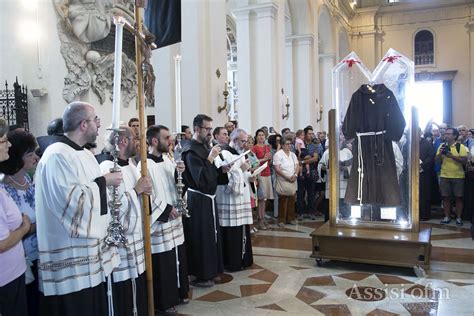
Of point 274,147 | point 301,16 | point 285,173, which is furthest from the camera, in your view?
point 301,16

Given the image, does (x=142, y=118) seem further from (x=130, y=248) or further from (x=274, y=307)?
(x=274, y=307)

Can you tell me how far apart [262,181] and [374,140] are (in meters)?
2.61

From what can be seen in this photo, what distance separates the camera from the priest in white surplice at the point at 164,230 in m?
3.92

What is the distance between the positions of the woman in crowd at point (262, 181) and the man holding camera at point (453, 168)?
2.99 m

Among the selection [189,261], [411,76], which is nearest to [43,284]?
[189,261]

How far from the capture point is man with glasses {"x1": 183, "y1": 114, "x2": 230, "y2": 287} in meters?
4.68

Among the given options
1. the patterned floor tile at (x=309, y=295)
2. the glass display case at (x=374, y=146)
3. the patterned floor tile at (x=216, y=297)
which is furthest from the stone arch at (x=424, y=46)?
the patterned floor tile at (x=216, y=297)

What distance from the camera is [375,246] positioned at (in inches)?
206

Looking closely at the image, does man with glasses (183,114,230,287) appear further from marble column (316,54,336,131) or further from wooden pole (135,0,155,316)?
marble column (316,54,336,131)

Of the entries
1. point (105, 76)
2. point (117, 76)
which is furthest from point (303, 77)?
point (117, 76)

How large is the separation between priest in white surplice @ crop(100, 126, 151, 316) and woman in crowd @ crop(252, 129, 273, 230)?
167 inches

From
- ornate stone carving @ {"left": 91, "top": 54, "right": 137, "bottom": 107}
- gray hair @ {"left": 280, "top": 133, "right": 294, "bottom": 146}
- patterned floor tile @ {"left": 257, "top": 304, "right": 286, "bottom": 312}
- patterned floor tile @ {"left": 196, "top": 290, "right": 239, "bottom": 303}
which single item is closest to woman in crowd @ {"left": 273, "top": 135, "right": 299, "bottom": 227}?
gray hair @ {"left": 280, "top": 133, "right": 294, "bottom": 146}

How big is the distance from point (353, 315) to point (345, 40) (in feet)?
72.5

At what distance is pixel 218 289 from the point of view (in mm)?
4816
